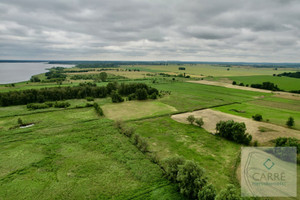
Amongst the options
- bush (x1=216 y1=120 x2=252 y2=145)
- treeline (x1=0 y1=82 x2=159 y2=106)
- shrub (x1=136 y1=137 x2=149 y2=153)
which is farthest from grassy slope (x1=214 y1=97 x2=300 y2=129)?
shrub (x1=136 y1=137 x2=149 y2=153)

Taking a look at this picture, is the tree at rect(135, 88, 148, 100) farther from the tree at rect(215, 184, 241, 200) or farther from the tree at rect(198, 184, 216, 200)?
the tree at rect(215, 184, 241, 200)

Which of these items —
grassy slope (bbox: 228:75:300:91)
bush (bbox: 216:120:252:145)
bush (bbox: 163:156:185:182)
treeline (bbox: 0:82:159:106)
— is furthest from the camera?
grassy slope (bbox: 228:75:300:91)

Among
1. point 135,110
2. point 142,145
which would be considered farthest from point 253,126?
point 135,110

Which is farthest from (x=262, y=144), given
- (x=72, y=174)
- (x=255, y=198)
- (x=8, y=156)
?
(x=8, y=156)

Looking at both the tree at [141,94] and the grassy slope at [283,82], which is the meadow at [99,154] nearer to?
the tree at [141,94]

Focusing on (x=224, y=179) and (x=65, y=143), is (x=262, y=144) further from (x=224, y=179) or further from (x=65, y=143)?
(x=65, y=143)

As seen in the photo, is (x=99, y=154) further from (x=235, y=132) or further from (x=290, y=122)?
(x=290, y=122)

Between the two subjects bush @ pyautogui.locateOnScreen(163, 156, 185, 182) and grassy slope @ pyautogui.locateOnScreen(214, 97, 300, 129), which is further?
grassy slope @ pyautogui.locateOnScreen(214, 97, 300, 129)
